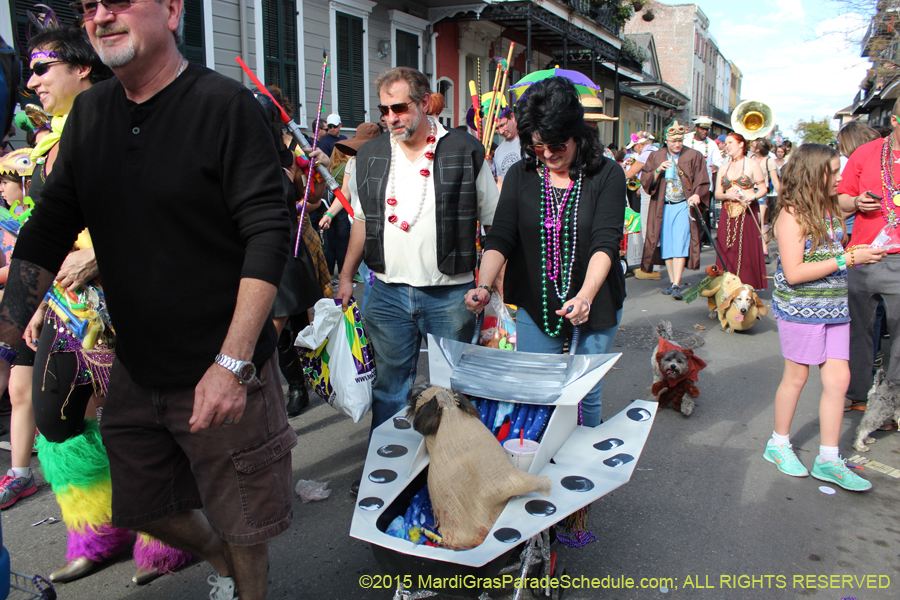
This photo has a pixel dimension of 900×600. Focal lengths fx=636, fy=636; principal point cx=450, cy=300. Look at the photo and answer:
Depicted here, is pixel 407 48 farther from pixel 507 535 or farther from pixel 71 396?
pixel 507 535

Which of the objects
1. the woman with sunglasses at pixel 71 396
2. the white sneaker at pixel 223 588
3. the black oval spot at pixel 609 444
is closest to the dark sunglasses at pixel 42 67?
the woman with sunglasses at pixel 71 396

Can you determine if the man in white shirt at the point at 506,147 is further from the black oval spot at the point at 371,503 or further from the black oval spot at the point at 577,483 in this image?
the black oval spot at the point at 371,503

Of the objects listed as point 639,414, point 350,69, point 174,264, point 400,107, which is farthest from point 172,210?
point 350,69

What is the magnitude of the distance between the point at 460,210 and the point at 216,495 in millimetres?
1764

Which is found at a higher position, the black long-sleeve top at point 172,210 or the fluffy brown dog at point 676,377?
the black long-sleeve top at point 172,210

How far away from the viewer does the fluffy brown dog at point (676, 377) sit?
4.38 m

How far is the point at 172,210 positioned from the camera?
171 cm

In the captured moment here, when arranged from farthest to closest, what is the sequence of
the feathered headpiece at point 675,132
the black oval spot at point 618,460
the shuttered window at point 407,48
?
the shuttered window at point 407,48, the feathered headpiece at point 675,132, the black oval spot at point 618,460

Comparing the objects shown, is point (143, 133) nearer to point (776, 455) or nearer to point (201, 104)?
point (201, 104)

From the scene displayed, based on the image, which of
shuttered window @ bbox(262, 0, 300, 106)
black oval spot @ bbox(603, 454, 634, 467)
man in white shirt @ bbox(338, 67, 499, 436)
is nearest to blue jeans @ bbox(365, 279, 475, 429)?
man in white shirt @ bbox(338, 67, 499, 436)

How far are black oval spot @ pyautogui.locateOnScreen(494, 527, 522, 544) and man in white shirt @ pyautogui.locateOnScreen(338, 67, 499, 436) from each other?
1.40 metres

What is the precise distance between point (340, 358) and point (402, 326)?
356 mm

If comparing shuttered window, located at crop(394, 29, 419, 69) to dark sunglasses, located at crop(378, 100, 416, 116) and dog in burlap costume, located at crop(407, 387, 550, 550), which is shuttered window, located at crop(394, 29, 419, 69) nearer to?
dark sunglasses, located at crop(378, 100, 416, 116)

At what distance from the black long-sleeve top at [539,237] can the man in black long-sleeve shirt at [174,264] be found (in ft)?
4.32
